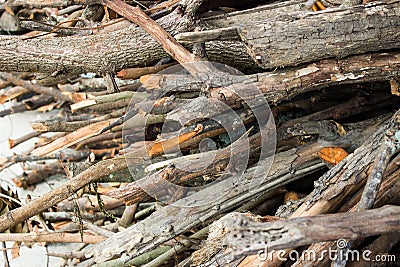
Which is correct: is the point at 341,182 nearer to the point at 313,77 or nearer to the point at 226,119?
the point at 313,77

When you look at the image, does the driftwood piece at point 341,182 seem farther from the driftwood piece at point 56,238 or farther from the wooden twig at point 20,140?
the wooden twig at point 20,140

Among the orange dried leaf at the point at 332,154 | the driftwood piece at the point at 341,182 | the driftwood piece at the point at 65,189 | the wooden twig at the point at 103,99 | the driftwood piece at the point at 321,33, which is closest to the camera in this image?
the driftwood piece at the point at 341,182

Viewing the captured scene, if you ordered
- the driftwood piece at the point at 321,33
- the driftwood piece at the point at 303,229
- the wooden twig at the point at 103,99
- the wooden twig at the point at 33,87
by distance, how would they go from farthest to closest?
the wooden twig at the point at 33,87 → the wooden twig at the point at 103,99 → the driftwood piece at the point at 321,33 → the driftwood piece at the point at 303,229

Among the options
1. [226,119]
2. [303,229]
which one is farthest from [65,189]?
[303,229]

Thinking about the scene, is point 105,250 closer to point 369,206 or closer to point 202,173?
point 202,173

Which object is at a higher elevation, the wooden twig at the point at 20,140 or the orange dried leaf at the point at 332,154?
the wooden twig at the point at 20,140

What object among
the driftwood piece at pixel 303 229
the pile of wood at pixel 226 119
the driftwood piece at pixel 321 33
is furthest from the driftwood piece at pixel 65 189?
the driftwood piece at pixel 303 229

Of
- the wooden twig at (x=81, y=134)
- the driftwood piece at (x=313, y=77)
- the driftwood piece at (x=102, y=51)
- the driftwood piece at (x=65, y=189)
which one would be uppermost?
the driftwood piece at (x=102, y=51)

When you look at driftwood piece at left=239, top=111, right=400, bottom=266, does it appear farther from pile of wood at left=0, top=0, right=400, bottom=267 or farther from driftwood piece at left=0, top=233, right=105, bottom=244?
driftwood piece at left=0, top=233, right=105, bottom=244
